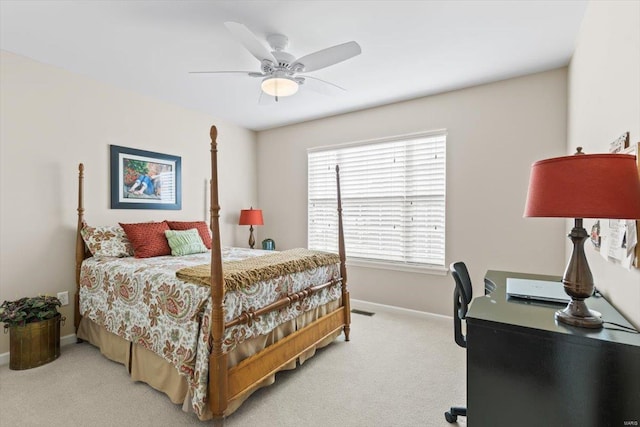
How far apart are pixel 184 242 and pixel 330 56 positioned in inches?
90.3

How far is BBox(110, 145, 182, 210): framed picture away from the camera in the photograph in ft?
10.8

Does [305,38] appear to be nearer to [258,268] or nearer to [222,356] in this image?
[258,268]

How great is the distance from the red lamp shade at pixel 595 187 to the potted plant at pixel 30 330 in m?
3.51

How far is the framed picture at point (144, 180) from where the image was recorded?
3289mm

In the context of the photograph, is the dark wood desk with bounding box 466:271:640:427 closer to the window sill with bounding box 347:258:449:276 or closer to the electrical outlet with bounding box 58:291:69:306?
the window sill with bounding box 347:258:449:276

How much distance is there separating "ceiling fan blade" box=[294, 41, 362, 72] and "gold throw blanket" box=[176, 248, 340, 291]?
1.48m

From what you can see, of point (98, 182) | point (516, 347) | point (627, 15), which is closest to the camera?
point (516, 347)

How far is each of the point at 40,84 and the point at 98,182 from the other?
951 mm

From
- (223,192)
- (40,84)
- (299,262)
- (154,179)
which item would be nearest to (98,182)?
(154,179)

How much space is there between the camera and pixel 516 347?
121 centimetres

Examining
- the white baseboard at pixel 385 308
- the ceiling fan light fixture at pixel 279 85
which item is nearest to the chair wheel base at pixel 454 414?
the white baseboard at pixel 385 308

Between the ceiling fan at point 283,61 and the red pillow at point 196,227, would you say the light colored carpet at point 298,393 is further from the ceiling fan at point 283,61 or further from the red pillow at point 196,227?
the ceiling fan at point 283,61

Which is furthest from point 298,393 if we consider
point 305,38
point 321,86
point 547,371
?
point 305,38

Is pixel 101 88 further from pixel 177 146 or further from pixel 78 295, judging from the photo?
pixel 78 295
